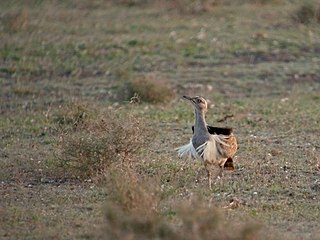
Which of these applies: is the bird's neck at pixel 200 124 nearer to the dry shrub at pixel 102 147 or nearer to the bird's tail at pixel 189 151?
the bird's tail at pixel 189 151

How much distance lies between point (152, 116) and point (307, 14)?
24.2 ft

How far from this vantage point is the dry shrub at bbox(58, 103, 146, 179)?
385 inches

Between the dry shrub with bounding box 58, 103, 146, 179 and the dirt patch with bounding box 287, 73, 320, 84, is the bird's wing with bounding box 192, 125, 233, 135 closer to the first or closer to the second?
the dry shrub with bounding box 58, 103, 146, 179

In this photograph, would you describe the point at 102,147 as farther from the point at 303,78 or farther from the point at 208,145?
the point at 303,78

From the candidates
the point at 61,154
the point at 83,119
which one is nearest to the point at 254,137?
the point at 83,119

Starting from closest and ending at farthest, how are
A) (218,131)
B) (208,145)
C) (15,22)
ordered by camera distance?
(208,145)
(218,131)
(15,22)

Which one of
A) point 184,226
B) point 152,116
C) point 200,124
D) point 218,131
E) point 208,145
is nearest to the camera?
point 184,226

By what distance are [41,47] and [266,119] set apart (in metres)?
5.93

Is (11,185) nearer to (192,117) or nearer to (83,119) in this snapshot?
(83,119)

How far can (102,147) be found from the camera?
32.1 feet

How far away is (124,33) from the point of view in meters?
19.3

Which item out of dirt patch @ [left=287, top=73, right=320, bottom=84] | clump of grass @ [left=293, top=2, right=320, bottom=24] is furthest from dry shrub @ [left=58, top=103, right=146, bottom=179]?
clump of grass @ [left=293, top=2, right=320, bottom=24]

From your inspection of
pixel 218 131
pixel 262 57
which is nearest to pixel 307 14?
pixel 262 57

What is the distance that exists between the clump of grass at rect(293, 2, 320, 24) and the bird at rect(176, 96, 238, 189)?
1070 centimetres
